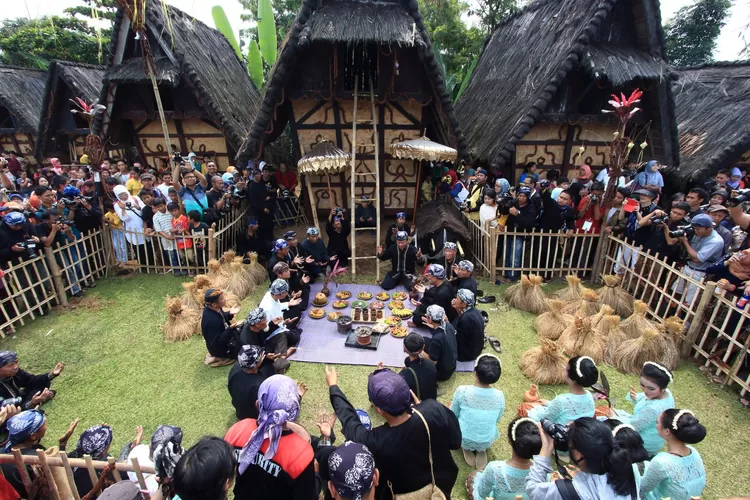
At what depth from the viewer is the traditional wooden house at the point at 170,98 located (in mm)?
10602

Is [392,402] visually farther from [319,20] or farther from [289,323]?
[319,20]

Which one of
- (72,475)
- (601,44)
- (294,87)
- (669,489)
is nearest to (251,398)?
(72,475)

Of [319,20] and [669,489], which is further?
[319,20]

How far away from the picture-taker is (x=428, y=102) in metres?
9.12

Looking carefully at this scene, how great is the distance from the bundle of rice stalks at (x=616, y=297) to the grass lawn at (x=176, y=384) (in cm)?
126

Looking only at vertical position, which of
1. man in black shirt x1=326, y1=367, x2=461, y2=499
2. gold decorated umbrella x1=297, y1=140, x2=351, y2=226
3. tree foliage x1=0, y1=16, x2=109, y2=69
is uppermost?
tree foliage x1=0, y1=16, x2=109, y2=69

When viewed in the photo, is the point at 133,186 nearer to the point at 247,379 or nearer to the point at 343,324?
the point at 343,324

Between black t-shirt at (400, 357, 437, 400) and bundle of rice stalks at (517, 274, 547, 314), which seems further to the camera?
bundle of rice stalks at (517, 274, 547, 314)

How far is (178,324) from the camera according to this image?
20.5ft

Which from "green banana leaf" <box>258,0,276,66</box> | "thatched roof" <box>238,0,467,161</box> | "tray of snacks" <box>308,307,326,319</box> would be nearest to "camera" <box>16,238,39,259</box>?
"thatched roof" <box>238,0,467,161</box>

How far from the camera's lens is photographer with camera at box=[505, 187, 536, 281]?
7641 millimetres

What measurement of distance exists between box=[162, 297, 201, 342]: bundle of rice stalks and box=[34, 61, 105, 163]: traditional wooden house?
39.8 ft

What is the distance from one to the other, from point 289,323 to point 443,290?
8.35ft

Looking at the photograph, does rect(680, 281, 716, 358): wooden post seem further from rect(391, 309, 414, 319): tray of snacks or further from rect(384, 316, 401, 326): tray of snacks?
rect(384, 316, 401, 326): tray of snacks
